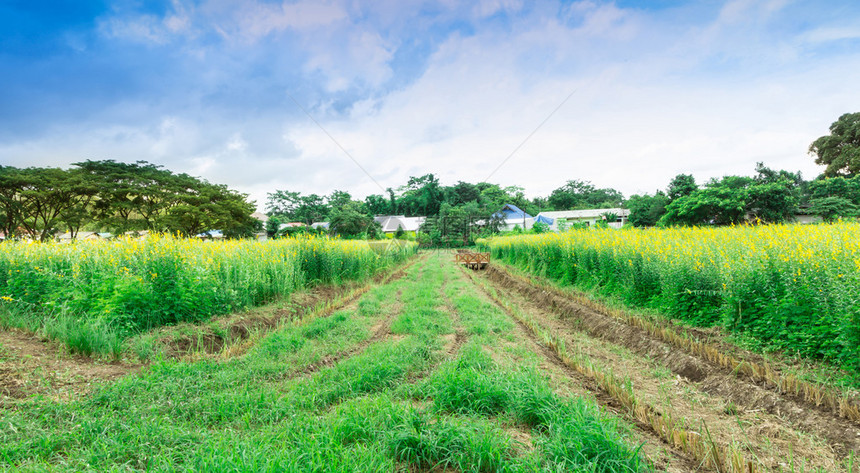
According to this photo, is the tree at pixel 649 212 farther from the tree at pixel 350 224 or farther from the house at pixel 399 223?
the tree at pixel 350 224

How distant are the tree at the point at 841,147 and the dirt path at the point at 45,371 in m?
55.7

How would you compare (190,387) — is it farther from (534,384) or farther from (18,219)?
(18,219)

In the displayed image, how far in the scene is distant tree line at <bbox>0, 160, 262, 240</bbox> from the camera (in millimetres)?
26016

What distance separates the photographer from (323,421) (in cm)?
305

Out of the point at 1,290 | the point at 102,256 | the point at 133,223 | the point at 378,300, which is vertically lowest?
the point at 378,300

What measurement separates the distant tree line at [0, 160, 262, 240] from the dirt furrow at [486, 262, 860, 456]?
93.2 feet

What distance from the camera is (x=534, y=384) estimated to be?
3.69 m

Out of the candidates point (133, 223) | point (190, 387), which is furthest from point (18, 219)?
point (190, 387)

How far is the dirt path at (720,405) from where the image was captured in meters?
2.84

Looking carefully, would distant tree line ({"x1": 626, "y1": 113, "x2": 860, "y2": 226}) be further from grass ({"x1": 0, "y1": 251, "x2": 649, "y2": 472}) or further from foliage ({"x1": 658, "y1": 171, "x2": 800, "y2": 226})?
grass ({"x1": 0, "y1": 251, "x2": 649, "y2": 472})

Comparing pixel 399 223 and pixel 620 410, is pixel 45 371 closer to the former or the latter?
pixel 620 410

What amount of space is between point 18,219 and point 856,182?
66.0m

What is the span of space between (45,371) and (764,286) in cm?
953

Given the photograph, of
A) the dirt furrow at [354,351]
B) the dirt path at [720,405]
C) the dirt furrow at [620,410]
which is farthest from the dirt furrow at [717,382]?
the dirt furrow at [354,351]
